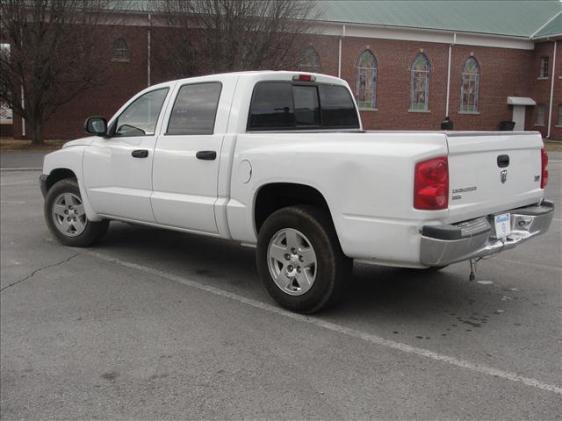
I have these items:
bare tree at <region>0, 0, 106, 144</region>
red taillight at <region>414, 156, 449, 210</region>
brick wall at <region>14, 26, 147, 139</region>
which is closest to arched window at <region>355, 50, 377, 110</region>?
brick wall at <region>14, 26, 147, 139</region>

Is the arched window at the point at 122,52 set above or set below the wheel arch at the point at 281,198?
above

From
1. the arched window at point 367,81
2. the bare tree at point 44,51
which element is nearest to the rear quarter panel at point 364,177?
the bare tree at point 44,51

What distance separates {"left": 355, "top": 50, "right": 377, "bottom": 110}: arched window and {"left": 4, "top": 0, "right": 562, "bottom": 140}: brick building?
2.5 inches

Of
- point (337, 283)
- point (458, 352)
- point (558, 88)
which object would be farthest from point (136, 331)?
point (558, 88)

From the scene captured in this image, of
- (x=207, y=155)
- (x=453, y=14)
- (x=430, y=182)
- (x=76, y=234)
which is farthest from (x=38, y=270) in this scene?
(x=453, y=14)

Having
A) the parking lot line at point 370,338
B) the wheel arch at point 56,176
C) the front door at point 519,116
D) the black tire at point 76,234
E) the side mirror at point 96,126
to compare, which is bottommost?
the parking lot line at point 370,338

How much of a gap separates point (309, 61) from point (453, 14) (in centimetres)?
1501

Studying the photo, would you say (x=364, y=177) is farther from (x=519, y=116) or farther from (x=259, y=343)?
(x=519, y=116)

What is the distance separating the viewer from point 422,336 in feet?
15.3

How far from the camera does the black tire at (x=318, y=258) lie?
490 centimetres

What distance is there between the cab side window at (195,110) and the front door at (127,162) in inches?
10.4

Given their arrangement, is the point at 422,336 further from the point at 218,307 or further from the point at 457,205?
the point at 218,307

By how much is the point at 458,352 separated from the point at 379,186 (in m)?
1.27

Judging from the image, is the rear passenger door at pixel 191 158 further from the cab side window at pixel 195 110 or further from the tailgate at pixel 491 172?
the tailgate at pixel 491 172
